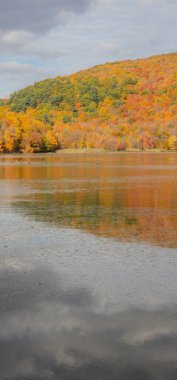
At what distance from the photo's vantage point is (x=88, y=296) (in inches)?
407

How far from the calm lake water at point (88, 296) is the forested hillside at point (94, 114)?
4227 inches

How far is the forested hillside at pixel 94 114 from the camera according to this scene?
133 meters

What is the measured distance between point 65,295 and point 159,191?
20498mm

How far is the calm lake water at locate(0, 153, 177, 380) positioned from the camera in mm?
7559

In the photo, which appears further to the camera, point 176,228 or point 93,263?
point 176,228

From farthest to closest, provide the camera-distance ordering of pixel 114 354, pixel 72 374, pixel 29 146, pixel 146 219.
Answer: pixel 29 146, pixel 146 219, pixel 114 354, pixel 72 374

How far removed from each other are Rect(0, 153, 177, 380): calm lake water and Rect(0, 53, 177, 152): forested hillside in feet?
352

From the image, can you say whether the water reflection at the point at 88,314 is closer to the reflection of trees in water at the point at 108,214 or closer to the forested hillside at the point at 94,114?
the reflection of trees in water at the point at 108,214

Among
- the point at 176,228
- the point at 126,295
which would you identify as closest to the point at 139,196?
the point at 176,228

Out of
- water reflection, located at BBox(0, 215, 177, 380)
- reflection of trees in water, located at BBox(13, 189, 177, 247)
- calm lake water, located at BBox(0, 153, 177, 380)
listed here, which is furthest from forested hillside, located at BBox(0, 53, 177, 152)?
water reflection, located at BBox(0, 215, 177, 380)

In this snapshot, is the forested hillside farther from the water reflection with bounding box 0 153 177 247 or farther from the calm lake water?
the calm lake water

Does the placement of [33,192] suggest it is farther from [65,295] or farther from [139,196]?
[65,295]

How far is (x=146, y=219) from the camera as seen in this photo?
19.8m

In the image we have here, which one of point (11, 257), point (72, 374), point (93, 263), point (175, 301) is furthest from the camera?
point (11, 257)
